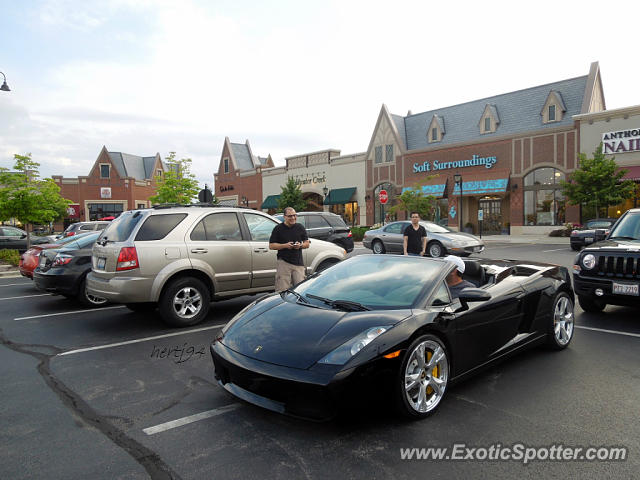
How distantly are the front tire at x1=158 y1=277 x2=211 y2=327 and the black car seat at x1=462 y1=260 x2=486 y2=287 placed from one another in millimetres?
3886

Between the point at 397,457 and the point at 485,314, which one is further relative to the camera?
the point at 485,314

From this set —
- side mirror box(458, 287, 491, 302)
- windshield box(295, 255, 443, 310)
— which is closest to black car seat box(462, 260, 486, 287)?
windshield box(295, 255, 443, 310)

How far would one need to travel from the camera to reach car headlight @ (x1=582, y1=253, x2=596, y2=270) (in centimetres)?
655

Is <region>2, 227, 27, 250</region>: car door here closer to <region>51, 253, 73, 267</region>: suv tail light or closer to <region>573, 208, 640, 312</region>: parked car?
<region>51, 253, 73, 267</region>: suv tail light

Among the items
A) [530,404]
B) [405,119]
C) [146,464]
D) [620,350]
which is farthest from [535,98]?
[146,464]

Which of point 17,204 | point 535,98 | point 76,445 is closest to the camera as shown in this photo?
point 76,445

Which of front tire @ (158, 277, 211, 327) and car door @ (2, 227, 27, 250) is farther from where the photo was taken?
car door @ (2, 227, 27, 250)

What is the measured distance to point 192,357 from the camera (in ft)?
16.5

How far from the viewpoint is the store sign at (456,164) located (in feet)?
108

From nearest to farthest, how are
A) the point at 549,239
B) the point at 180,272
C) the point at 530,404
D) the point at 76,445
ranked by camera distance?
the point at 76,445
the point at 530,404
the point at 180,272
the point at 549,239

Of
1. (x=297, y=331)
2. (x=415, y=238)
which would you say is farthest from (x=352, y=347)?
(x=415, y=238)

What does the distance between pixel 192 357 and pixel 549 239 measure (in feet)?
87.5

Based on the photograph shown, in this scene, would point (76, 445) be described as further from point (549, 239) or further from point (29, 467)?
point (549, 239)

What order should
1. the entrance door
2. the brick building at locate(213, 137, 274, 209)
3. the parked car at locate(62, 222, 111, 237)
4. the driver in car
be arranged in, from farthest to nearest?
1. the brick building at locate(213, 137, 274, 209)
2. the entrance door
3. the parked car at locate(62, 222, 111, 237)
4. the driver in car
